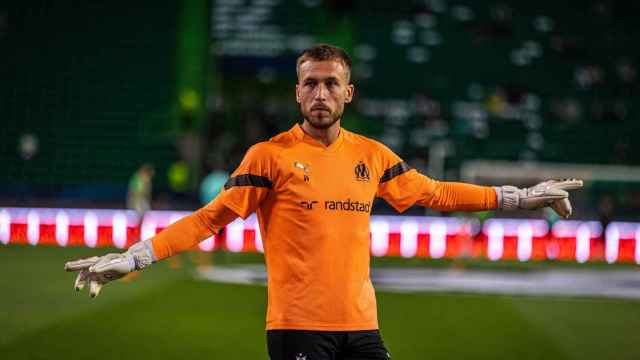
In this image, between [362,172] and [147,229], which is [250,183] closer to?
[362,172]

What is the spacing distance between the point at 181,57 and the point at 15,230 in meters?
14.4

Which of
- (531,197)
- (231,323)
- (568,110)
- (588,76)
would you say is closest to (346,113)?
(568,110)

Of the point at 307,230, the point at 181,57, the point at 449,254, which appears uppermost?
the point at 181,57

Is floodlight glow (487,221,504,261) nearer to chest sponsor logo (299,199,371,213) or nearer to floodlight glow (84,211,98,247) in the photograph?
floodlight glow (84,211,98,247)

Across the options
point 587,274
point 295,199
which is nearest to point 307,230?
point 295,199

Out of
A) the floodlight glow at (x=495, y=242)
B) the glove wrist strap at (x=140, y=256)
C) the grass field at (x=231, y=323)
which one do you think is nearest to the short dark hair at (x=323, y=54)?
the glove wrist strap at (x=140, y=256)

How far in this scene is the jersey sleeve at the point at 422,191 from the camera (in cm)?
479

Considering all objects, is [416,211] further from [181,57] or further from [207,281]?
[207,281]

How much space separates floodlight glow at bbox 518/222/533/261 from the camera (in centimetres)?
2255

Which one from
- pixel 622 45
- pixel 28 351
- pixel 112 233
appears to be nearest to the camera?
pixel 28 351

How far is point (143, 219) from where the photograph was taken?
21.6m

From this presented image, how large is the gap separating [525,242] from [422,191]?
60.7 feet

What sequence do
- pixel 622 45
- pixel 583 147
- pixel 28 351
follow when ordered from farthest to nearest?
pixel 622 45
pixel 583 147
pixel 28 351

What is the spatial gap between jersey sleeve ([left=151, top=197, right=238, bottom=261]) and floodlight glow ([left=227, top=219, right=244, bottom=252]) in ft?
58.7
